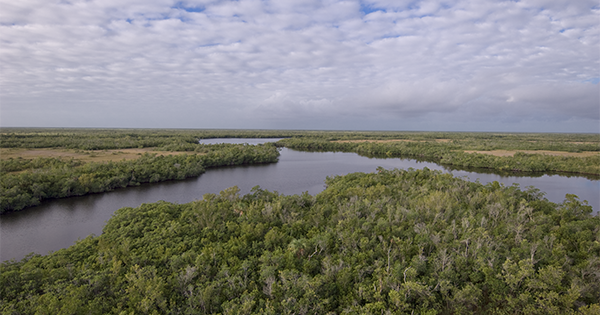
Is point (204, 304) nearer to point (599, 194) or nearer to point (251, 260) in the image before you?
point (251, 260)

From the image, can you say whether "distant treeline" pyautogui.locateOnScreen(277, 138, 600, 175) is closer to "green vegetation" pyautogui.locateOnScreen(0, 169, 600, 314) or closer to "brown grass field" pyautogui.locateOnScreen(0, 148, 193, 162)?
"green vegetation" pyautogui.locateOnScreen(0, 169, 600, 314)

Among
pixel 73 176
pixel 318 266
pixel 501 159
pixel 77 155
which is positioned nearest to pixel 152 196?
pixel 73 176

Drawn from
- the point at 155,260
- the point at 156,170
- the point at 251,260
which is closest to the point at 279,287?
the point at 251,260

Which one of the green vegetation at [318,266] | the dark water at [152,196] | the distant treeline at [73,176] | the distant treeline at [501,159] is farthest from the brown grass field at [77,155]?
the distant treeline at [501,159]

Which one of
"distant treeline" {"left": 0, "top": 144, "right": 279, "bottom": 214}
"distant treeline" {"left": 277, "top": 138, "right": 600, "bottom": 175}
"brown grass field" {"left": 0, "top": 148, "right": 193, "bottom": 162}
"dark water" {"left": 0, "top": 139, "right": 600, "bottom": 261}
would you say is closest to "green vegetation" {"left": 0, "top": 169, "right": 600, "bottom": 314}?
"dark water" {"left": 0, "top": 139, "right": 600, "bottom": 261}

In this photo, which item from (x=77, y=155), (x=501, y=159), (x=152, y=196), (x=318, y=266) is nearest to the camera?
(x=318, y=266)

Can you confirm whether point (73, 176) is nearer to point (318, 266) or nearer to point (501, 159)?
point (318, 266)

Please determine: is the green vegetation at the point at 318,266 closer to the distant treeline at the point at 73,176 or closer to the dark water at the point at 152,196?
the dark water at the point at 152,196
